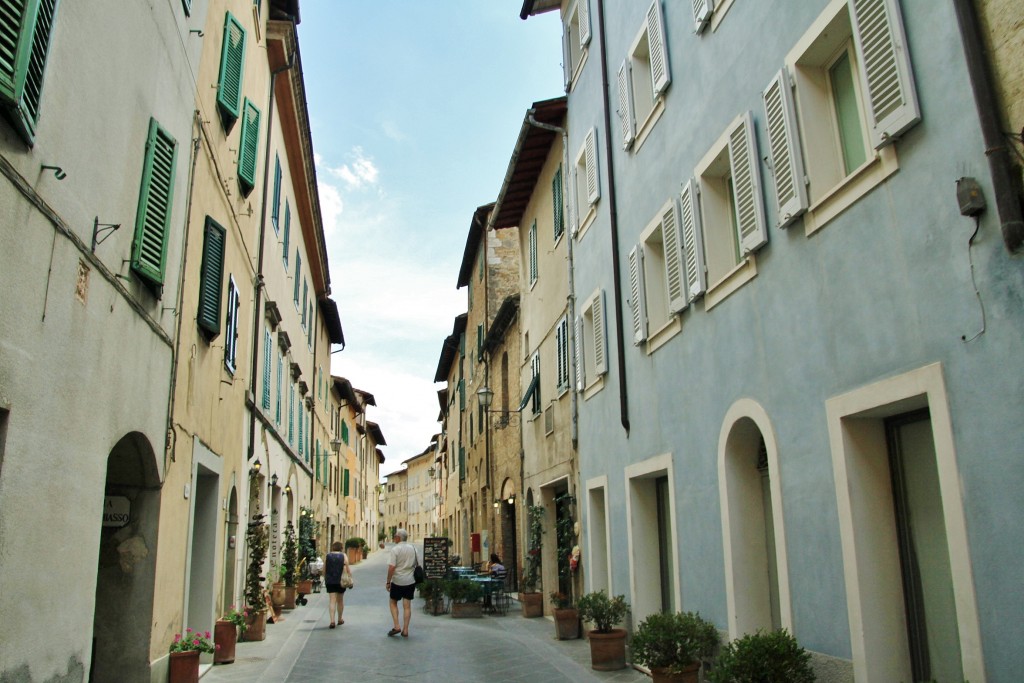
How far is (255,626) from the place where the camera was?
1309 cm

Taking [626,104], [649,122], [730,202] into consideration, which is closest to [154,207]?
[730,202]

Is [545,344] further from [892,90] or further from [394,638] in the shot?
[892,90]

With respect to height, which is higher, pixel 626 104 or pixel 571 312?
pixel 626 104

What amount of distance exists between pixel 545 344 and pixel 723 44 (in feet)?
31.3

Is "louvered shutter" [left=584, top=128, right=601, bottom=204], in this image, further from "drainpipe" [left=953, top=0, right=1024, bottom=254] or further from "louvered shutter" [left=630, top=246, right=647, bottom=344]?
"drainpipe" [left=953, top=0, right=1024, bottom=254]

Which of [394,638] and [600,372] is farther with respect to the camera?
[394,638]

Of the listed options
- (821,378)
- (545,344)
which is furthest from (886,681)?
→ (545,344)

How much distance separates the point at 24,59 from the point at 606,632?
864 cm

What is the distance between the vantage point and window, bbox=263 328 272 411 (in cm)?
1570

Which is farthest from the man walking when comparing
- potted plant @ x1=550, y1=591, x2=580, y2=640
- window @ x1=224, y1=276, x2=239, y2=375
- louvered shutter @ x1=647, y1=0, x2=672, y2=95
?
louvered shutter @ x1=647, y1=0, x2=672, y2=95

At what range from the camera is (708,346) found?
8.72 m

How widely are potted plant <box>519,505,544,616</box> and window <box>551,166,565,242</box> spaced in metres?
5.60

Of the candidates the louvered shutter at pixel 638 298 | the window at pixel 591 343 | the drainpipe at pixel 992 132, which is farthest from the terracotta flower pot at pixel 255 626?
the drainpipe at pixel 992 132

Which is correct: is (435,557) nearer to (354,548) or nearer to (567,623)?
(567,623)
